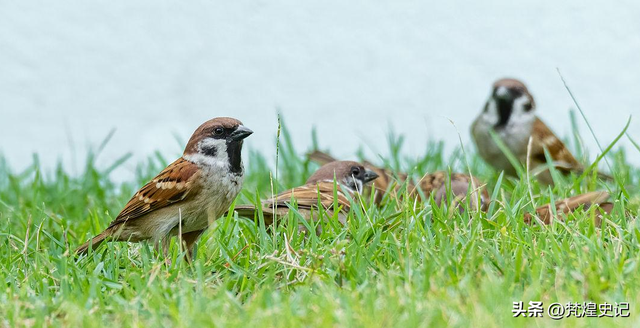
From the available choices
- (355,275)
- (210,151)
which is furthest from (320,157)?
(355,275)

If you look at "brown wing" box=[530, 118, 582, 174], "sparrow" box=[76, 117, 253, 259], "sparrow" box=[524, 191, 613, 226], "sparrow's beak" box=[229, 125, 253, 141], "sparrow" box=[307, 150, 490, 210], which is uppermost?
"sparrow's beak" box=[229, 125, 253, 141]

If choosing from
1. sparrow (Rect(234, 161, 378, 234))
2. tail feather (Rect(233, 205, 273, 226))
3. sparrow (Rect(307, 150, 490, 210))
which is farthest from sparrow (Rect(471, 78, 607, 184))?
tail feather (Rect(233, 205, 273, 226))

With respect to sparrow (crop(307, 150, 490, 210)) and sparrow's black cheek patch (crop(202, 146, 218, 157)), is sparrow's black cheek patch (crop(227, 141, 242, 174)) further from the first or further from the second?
sparrow (crop(307, 150, 490, 210))

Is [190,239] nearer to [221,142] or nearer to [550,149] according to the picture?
[221,142]

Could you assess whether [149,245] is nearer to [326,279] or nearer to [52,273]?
[52,273]

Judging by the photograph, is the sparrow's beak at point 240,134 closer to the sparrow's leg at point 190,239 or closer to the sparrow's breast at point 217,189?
the sparrow's breast at point 217,189

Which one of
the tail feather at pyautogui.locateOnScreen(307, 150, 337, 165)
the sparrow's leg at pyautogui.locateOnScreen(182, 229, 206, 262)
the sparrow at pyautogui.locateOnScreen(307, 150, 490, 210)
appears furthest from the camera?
the tail feather at pyautogui.locateOnScreen(307, 150, 337, 165)

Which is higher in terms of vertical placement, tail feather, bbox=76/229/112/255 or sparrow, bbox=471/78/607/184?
tail feather, bbox=76/229/112/255

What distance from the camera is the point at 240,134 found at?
461 centimetres

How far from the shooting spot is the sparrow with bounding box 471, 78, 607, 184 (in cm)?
742

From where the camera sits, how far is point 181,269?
13.1 feet

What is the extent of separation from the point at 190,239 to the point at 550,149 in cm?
361

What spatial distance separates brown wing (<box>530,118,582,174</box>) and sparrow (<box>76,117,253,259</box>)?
3428 millimetres

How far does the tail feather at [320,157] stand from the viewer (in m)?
7.27
